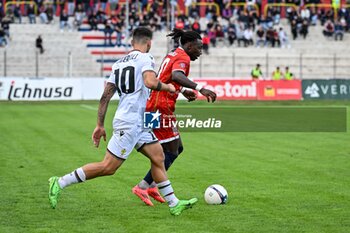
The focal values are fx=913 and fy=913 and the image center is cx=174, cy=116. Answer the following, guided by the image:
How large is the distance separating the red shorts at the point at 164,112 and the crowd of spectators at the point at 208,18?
1694 inches

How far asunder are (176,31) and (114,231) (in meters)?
3.33

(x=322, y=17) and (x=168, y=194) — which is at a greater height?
(x=322, y=17)

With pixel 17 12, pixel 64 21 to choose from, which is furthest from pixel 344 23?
pixel 17 12

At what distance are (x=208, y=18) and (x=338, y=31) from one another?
8.87m

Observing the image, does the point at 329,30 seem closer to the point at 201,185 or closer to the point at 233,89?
the point at 233,89

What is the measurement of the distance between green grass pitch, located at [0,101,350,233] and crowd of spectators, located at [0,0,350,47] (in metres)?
32.2

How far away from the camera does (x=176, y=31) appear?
12.1m

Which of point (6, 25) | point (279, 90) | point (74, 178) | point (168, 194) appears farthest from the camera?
point (6, 25)

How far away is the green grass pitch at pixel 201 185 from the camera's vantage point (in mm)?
10430

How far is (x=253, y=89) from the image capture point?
1914 inches

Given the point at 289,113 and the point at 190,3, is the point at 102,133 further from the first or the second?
the point at 190,3

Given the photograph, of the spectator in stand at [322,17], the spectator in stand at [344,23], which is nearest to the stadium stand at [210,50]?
the spectator in stand at [344,23]

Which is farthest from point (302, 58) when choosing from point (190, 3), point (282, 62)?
point (190, 3)

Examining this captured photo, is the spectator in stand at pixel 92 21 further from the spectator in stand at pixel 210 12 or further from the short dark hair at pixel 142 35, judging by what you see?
the short dark hair at pixel 142 35
